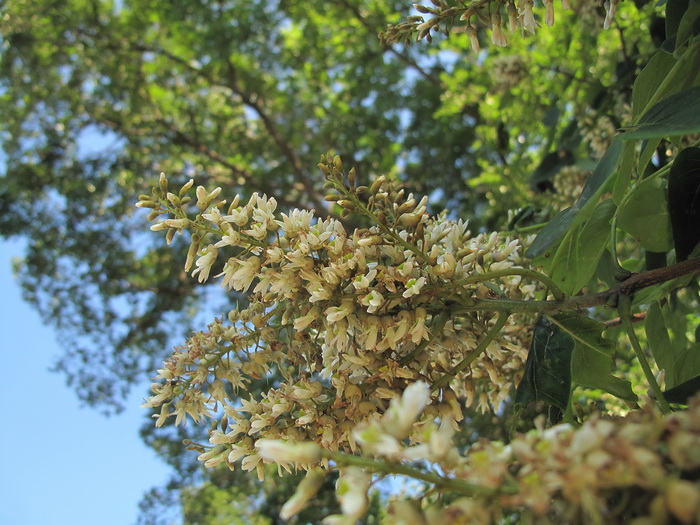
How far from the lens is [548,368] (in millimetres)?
1321

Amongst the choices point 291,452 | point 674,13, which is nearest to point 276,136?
point 674,13

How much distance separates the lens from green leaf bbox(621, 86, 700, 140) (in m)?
1.11

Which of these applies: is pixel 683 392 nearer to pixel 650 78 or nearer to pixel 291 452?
pixel 650 78

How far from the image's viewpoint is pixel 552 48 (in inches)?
175

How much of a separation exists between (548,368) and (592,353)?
120mm

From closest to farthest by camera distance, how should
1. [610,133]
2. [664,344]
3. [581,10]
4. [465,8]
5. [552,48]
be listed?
[465,8] → [664,344] → [610,133] → [581,10] → [552,48]

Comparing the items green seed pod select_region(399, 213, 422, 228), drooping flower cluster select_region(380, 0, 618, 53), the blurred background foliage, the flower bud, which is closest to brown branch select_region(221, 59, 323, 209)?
the blurred background foliage

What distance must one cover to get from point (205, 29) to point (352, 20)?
1474 millimetres

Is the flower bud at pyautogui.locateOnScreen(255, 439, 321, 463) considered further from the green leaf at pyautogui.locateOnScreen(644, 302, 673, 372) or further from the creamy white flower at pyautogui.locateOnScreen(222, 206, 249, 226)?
the green leaf at pyautogui.locateOnScreen(644, 302, 673, 372)

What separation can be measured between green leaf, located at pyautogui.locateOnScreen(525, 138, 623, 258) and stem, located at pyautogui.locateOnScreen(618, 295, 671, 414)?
0.18 m

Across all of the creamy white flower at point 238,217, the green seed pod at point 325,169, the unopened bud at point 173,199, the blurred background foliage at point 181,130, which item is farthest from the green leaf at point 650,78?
the blurred background foliage at point 181,130

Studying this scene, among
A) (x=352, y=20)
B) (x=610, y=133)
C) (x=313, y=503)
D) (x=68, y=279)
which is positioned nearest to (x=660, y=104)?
(x=610, y=133)

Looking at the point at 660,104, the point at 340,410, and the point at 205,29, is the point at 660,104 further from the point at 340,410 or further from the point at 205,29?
the point at 205,29

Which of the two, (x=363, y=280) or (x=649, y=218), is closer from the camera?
(x=363, y=280)
